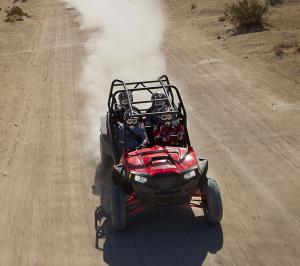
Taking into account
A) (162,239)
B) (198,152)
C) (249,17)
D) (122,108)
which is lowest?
(249,17)

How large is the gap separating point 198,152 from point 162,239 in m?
4.11

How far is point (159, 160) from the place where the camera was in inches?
338

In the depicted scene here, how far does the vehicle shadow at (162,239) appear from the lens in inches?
318

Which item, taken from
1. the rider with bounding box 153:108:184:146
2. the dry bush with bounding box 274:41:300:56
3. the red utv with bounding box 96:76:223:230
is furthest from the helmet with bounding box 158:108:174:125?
the dry bush with bounding box 274:41:300:56

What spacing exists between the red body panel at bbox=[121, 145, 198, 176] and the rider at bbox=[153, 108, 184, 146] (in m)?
0.62

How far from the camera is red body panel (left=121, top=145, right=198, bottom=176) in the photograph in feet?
27.4

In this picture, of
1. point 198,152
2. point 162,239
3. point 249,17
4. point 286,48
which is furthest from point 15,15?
point 162,239

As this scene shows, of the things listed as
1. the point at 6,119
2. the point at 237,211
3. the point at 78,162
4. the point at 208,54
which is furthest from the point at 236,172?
the point at 208,54

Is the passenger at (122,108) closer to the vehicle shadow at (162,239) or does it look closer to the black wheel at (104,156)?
the black wheel at (104,156)

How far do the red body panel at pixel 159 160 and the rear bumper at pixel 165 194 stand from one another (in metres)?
0.25

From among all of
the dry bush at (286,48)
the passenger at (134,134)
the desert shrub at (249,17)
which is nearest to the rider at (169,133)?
the passenger at (134,134)

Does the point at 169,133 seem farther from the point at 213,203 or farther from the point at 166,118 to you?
the point at 213,203

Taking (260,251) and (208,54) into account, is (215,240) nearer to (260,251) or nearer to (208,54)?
(260,251)

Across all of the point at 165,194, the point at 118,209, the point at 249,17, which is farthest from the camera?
the point at 249,17
